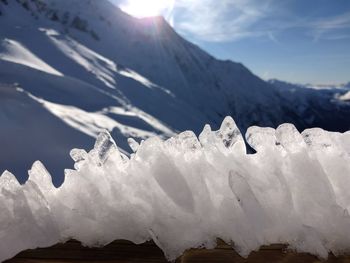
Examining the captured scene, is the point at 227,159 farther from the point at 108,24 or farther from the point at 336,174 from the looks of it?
the point at 108,24

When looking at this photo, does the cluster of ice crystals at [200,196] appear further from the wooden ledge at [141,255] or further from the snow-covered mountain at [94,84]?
the snow-covered mountain at [94,84]

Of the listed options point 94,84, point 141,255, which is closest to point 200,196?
point 141,255

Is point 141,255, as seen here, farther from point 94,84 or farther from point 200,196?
point 94,84

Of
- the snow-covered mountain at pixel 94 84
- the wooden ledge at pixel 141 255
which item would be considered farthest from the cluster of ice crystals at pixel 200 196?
the snow-covered mountain at pixel 94 84

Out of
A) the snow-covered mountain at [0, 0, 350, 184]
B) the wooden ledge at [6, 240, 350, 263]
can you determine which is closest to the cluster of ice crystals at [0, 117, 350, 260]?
the wooden ledge at [6, 240, 350, 263]

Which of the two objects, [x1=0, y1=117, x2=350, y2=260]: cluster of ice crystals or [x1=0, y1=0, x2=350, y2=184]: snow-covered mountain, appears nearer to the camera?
[x1=0, y1=117, x2=350, y2=260]: cluster of ice crystals

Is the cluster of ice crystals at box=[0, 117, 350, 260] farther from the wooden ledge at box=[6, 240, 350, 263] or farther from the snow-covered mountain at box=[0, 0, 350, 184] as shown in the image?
the snow-covered mountain at box=[0, 0, 350, 184]
